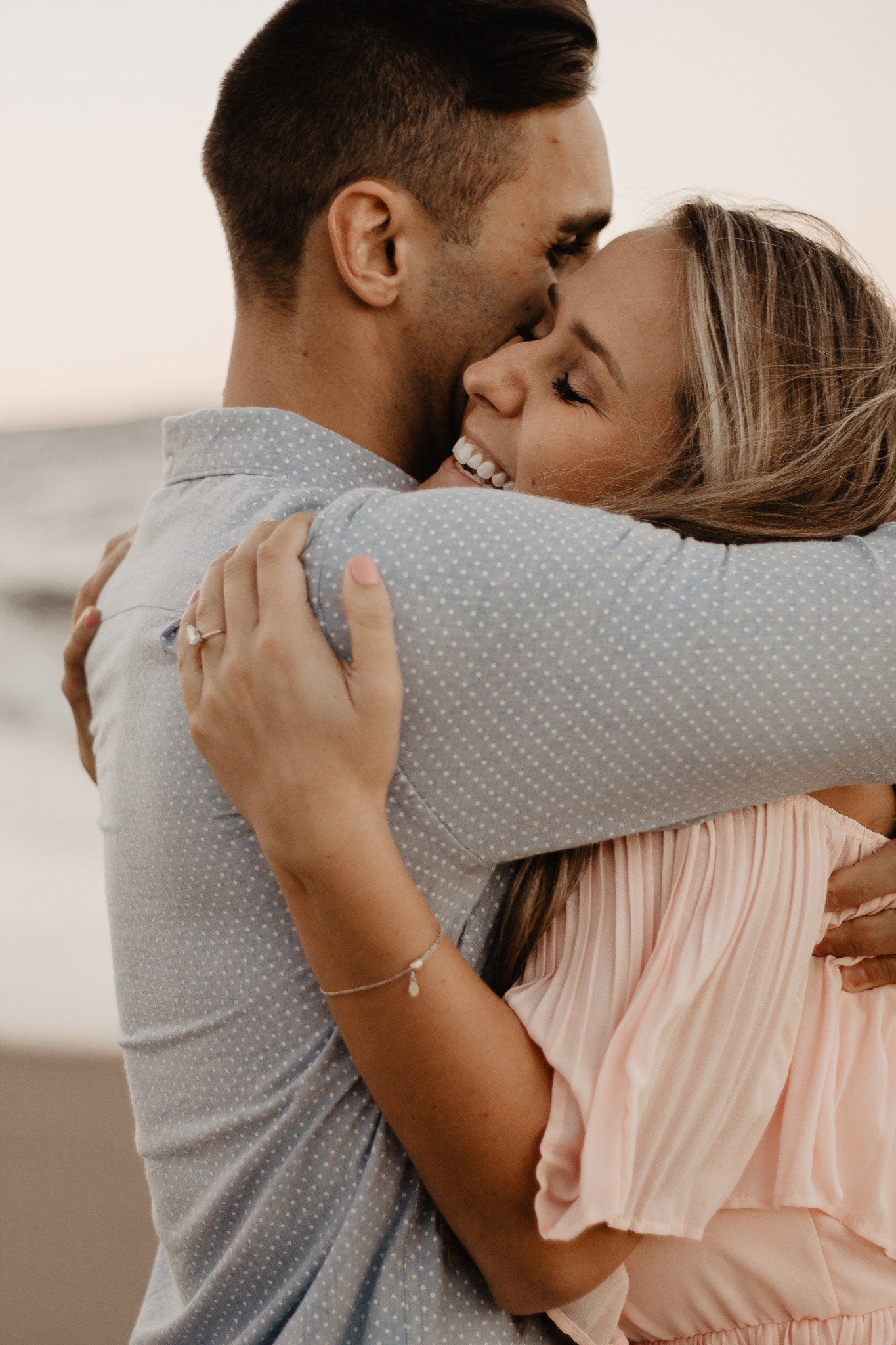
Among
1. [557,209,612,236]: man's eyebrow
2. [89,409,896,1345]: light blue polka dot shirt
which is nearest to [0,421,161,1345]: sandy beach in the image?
[89,409,896,1345]: light blue polka dot shirt

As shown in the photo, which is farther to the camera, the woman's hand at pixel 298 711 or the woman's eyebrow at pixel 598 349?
the woman's eyebrow at pixel 598 349

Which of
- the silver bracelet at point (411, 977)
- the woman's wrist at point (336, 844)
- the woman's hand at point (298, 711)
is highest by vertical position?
the woman's hand at point (298, 711)

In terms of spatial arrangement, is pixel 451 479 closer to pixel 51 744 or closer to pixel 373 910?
pixel 373 910

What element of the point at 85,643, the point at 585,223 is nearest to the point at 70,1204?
the point at 85,643

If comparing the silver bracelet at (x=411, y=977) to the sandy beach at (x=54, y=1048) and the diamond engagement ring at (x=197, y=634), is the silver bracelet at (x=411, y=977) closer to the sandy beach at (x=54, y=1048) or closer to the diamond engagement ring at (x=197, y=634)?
the diamond engagement ring at (x=197, y=634)

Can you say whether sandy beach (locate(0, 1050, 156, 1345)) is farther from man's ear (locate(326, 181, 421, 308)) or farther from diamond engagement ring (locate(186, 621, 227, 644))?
man's ear (locate(326, 181, 421, 308))

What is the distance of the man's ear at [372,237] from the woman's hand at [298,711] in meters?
0.73

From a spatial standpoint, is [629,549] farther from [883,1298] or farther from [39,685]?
[39,685]

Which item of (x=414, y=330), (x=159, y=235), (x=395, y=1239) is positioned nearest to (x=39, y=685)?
(x=159, y=235)

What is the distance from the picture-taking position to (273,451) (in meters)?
1.38

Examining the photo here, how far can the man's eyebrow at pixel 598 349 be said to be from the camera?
142 cm

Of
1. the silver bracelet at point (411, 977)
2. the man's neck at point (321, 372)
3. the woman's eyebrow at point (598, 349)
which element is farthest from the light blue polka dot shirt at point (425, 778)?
the woman's eyebrow at point (598, 349)

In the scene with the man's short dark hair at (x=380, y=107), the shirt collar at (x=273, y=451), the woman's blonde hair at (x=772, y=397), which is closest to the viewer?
the woman's blonde hair at (x=772, y=397)

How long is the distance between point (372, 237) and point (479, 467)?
1.34 ft
